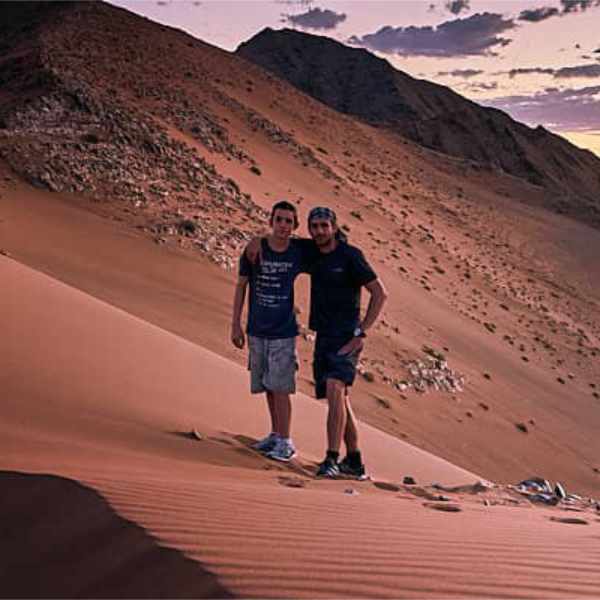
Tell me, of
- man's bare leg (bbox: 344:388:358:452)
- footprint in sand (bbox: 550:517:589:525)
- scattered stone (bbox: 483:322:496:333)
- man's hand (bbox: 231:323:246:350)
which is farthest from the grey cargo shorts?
scattered stone (bbox: 483:322:496:333)

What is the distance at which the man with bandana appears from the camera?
16.5ft

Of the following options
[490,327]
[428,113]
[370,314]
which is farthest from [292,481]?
[428,113]

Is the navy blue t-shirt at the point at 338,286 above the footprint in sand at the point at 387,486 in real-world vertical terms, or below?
above

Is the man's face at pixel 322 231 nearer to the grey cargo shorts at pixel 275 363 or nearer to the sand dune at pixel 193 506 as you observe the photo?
the grey cargo shorts at pixel 275 363

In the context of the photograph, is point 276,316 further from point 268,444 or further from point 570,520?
point 570,520

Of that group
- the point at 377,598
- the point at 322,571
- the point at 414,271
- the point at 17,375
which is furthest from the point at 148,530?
the point at 414,271

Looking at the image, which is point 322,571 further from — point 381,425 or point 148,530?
point 381,425

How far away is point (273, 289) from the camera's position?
509cm

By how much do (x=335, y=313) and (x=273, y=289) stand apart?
43cm

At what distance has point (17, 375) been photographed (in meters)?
5.57

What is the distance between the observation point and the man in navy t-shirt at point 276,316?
16.6ft

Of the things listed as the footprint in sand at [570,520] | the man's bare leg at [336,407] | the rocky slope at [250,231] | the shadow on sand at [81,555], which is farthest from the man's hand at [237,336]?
the rocky slope at [250,231]

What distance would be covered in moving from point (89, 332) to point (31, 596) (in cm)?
450

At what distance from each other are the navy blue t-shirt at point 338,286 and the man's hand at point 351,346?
0.20 feet
